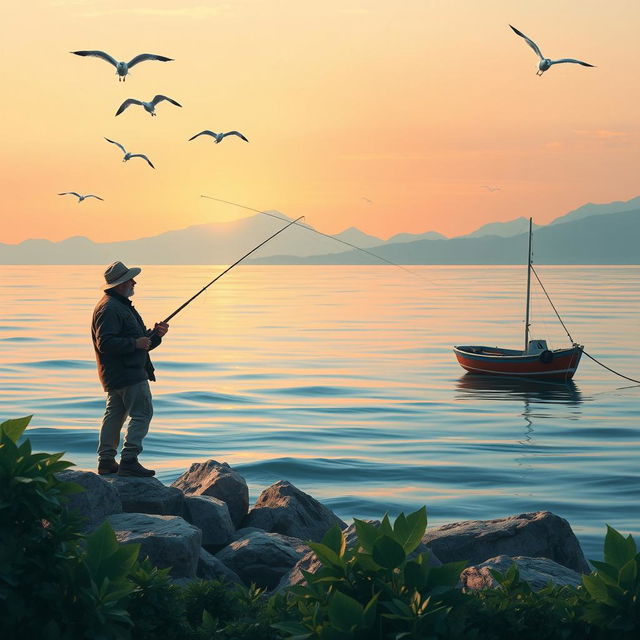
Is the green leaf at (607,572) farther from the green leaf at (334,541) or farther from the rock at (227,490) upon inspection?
the rock at (227,490)

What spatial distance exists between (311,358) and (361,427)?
20.1 metres

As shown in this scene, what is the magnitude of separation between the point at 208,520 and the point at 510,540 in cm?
305

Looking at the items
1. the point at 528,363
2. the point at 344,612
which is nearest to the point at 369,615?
the point at 344,612

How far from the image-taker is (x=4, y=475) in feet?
17.6

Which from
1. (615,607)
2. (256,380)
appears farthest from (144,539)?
(256,380)

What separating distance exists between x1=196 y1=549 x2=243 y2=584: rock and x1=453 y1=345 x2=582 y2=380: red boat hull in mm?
32243

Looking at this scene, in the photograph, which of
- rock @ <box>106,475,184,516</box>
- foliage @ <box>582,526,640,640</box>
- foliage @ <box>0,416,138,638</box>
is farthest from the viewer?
rock @ <box>106,475,184,516</box>

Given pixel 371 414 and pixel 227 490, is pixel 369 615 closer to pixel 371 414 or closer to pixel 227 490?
pixel 227 490

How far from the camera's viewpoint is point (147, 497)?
10.9m

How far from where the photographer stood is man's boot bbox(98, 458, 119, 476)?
1141cm

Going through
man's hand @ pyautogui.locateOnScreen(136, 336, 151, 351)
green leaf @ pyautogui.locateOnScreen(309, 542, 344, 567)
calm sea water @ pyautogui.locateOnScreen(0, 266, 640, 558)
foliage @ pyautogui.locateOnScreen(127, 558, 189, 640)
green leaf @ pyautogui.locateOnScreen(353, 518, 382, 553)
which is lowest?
calm sea water @ pyautogui.locateOnScreen(0, 266, 640, 558)

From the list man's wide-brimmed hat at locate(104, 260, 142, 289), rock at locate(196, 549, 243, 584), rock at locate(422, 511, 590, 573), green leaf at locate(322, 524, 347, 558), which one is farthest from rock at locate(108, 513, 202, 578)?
green leaf at locate(322, 524, 347, 558)

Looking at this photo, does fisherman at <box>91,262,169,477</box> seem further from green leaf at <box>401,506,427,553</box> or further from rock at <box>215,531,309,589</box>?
green leaf at <box>401,506,427,553</box>

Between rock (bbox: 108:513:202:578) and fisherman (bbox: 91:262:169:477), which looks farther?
fisherman (bbox: 91:262:169:477)
